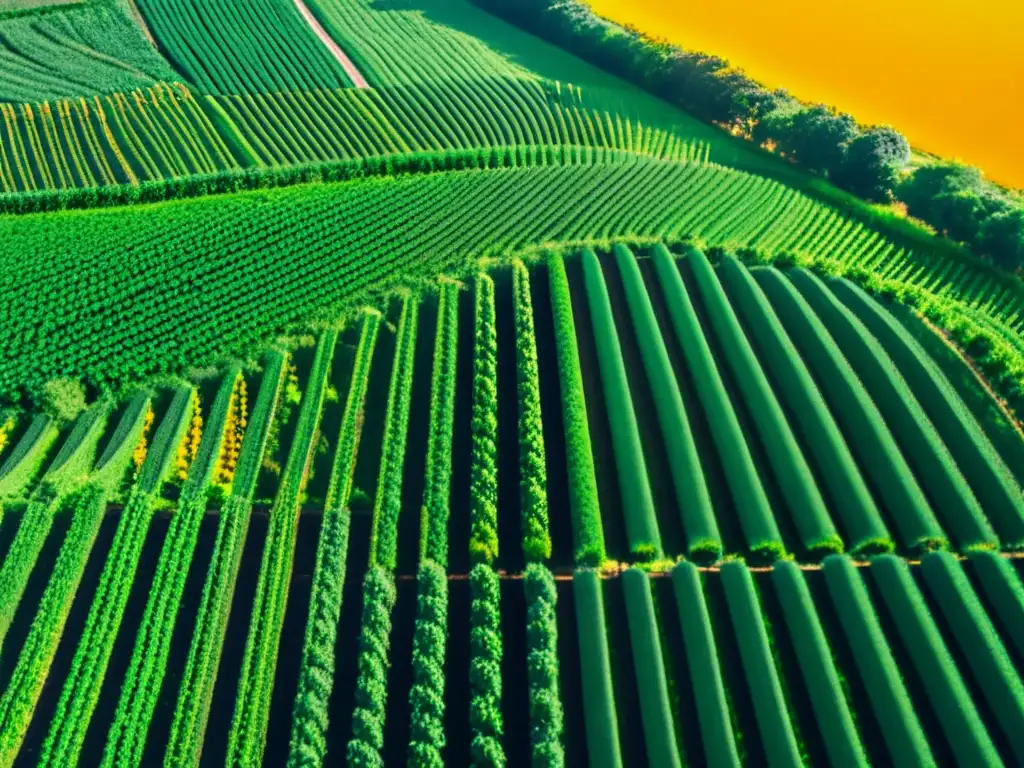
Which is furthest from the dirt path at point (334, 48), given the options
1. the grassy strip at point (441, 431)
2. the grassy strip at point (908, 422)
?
the grassy strip at point (908, 422)

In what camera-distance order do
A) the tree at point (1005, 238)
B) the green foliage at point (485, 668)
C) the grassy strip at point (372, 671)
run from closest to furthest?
the grassy strip at point (372, 671), the green foliage at point (485, 668), the tree at point (1005, 238)

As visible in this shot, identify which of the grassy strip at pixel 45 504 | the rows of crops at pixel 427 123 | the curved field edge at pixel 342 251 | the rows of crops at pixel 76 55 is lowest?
the grassy strip at pixel 45 504

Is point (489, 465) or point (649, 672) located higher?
point (489, 465)

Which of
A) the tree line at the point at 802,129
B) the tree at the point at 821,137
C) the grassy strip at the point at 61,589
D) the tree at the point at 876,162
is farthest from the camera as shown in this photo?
the tree at the point at 821,137

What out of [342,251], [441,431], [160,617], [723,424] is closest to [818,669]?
[723,424]

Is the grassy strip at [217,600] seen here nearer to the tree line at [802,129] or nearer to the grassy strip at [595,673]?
the grassy strip at [595,673]

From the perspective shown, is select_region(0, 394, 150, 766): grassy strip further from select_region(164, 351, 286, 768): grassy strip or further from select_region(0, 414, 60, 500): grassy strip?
select_region(164, 351, 286, 768): grassy strip

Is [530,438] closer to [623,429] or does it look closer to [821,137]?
[623,429]
